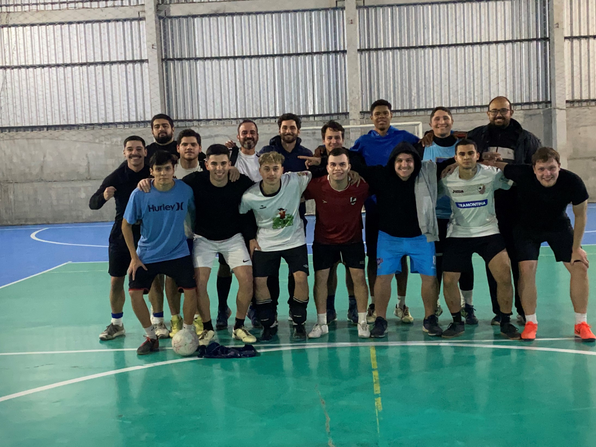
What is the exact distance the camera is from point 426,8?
1820 cm

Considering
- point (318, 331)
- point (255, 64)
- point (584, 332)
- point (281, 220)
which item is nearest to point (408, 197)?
point (281, 220)

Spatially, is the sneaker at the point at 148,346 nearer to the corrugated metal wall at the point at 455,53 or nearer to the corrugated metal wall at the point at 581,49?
the corrugated metal wall at the point at 455,53

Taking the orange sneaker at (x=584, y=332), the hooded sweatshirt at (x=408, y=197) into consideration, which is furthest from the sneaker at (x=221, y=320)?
the orange sneaker at (x=584, y=332)

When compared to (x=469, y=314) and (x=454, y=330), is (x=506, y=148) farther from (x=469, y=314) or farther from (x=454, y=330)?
(x=454, y=330)

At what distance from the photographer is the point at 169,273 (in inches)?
205

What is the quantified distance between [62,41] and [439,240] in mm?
16914

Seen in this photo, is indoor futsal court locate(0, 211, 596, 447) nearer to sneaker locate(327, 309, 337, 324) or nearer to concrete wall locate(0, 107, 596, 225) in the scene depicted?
sneaker locate(327, 309, 337, 324)

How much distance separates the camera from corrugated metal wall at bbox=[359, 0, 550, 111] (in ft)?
59.2

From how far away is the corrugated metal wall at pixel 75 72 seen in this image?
18.6m

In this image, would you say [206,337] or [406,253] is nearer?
[206,337]

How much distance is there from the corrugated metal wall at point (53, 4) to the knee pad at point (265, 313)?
Answer: 15.9 m

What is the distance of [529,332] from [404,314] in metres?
1.29

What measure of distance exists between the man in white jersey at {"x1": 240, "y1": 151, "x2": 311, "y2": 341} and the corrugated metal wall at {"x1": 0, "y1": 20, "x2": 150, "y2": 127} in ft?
47.3

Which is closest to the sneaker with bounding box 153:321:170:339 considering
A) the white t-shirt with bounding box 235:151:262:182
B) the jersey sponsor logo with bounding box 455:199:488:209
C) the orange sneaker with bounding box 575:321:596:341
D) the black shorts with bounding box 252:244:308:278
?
the black shorts with bounding box 252:244:308:278
